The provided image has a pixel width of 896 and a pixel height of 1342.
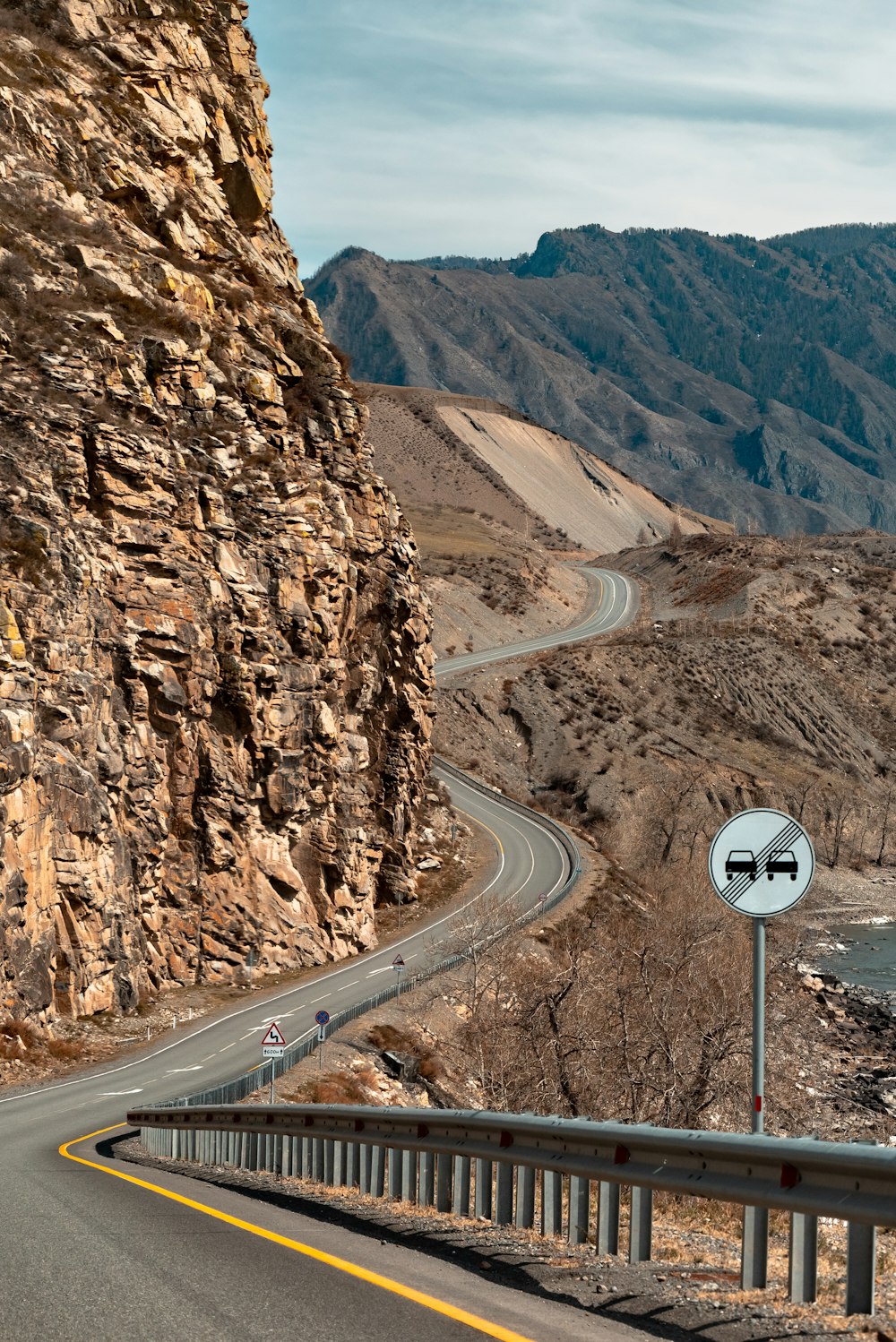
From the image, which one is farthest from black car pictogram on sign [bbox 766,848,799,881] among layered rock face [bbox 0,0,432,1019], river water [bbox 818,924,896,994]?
river water [bbox 818,924,896,994]

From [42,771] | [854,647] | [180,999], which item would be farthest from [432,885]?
[854,647]

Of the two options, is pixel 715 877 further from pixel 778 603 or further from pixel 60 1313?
pixel 778 603

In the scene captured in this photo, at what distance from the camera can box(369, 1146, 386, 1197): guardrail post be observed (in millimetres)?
11938

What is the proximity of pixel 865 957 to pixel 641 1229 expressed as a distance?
6691 cm

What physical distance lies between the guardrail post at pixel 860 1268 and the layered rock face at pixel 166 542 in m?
31.8

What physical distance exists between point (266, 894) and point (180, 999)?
5934mm

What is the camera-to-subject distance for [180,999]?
1747 inches

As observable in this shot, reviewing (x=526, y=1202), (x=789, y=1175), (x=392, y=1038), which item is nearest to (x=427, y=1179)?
(x=526, y=1202)

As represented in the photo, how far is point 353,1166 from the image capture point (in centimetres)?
1277

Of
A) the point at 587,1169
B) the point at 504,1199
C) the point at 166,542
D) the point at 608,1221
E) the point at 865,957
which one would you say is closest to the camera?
the point at 587,1169

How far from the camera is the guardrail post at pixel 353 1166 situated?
1269 cm

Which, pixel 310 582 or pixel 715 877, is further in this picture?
pixel 310 582

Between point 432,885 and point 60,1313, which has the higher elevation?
point 60,1313

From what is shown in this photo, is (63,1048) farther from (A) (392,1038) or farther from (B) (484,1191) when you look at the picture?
(B) (484,1191)
